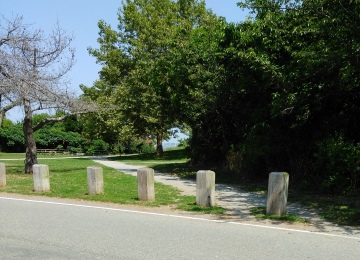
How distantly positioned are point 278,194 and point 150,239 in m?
3.24

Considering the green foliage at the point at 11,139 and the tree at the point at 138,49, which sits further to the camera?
the green foliage at the point at 11,139

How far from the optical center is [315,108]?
12.8 metres

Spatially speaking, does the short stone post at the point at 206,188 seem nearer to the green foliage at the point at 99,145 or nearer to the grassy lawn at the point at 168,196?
the grassy lawn at the point at 168,196

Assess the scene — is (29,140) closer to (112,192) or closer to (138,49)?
(112,192)

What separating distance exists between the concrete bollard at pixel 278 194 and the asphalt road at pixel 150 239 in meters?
1.05

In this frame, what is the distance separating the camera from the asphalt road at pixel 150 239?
6117mm

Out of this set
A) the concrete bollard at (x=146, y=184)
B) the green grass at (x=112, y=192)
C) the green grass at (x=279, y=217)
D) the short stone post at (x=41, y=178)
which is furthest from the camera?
the short stone post at (x=41, y=178)

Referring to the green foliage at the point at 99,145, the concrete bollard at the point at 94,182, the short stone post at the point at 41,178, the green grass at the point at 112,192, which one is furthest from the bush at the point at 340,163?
the green foliage at the point at 99,145

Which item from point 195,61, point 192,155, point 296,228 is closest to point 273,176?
point 296,228

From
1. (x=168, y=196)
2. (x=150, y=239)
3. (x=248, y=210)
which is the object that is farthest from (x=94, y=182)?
(x=150, y=239)

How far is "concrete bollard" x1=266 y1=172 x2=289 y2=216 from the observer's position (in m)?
8.93

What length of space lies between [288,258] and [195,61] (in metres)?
13.7

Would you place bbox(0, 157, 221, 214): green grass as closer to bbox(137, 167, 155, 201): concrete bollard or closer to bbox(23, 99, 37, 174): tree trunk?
bbox(137, 167, 155, 201): concrete bollard

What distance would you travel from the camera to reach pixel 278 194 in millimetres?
8938
